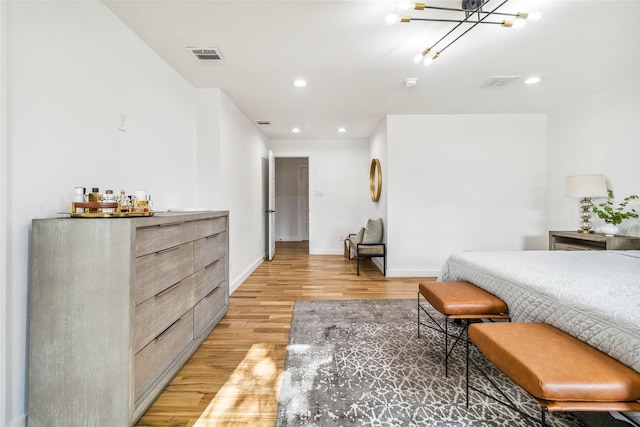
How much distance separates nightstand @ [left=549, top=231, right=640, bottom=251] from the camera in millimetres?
2781

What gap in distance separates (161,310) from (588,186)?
13.9 ft

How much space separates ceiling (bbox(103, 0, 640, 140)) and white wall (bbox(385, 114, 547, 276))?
0.43 meters

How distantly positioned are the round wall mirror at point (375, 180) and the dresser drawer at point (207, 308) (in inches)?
121

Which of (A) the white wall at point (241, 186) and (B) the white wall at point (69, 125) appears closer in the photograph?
(B) the white wall at point (69, 125)

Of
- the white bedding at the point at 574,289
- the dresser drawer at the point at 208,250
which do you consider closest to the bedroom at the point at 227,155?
the dresser drawer at the point at 208,250

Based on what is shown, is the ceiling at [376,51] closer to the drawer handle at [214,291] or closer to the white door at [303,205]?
the drawer handle at [214,291]

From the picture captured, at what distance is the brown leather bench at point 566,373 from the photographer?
931 mm

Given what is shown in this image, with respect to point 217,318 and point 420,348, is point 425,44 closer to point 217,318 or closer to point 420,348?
point 420,348

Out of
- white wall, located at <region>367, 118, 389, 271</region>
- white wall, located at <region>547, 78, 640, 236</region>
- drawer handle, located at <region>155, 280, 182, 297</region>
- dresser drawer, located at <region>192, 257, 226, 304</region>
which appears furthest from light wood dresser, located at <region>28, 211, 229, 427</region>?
white wall, located at <region>547, 78, 640, 236</region>

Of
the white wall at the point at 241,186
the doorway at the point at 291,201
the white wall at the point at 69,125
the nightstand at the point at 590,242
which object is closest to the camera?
the white wall at the point at 69,125

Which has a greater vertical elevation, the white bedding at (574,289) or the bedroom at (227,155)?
the bedroom at (227,155)

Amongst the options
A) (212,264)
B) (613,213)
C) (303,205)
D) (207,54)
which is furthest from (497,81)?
(303,205)

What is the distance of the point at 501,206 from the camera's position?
4117 millimetres

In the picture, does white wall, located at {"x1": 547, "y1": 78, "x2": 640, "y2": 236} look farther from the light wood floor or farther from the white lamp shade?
the light wood floor
